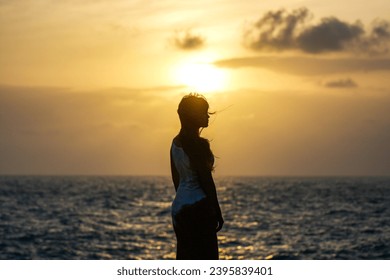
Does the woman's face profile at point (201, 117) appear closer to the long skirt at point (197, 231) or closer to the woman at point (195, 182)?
the woman at point (195, 182)

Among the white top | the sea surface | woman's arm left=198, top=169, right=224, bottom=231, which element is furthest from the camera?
the sea surface

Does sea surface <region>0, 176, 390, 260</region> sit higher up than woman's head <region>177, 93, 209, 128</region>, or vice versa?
sea surface <region>0, 176, 390, 260</region>

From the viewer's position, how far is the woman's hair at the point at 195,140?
10141 millimetres

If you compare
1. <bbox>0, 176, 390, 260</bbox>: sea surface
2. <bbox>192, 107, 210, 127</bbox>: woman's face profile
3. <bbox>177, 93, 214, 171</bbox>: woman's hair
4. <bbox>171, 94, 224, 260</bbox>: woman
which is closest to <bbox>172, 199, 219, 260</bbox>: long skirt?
<bbox>171, 94, 224, 260</bbox>: woman

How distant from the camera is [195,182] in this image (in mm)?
10219

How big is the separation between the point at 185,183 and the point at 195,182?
0.43ft

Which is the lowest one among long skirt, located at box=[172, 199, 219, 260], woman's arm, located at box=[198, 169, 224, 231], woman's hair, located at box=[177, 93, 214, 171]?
long skirt, located at box=[172, 199, 219, 260]

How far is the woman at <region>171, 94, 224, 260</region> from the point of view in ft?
33.3

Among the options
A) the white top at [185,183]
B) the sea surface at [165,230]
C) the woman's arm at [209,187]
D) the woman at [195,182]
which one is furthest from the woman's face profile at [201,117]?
the sea surface at [165,230]

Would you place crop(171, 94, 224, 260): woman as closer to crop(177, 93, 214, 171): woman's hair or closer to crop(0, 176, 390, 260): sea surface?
crop(177, 93, 214, 171): woman's hair

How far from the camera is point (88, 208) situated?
292ft
